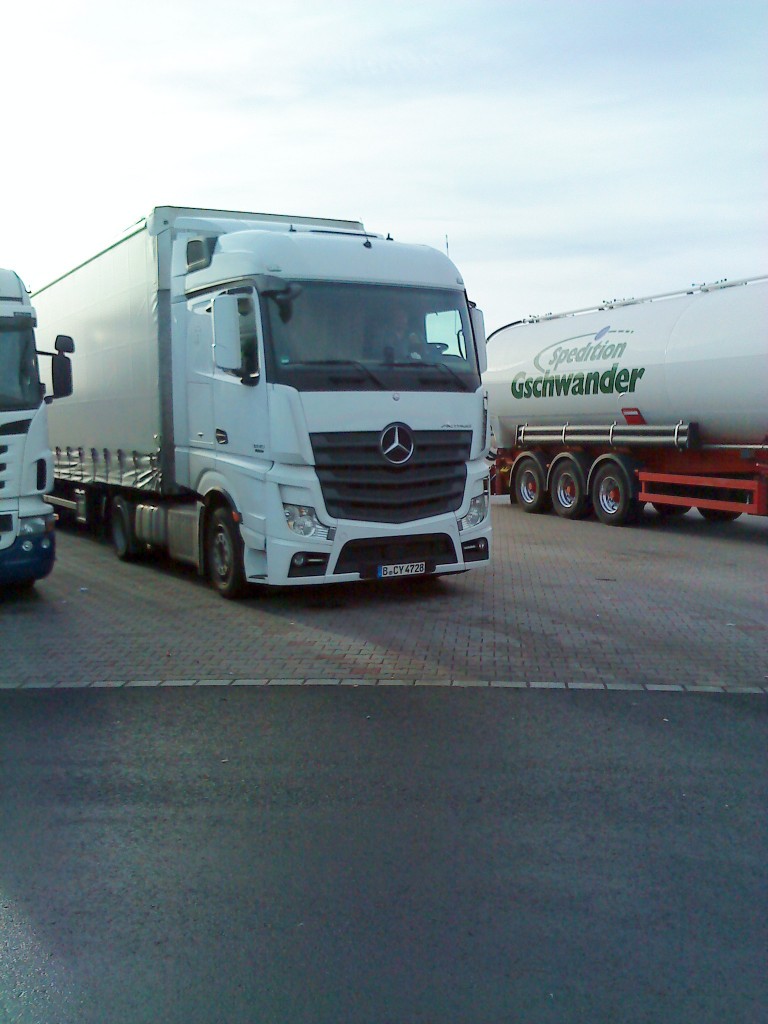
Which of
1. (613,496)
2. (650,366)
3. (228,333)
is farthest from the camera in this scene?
(613,496)

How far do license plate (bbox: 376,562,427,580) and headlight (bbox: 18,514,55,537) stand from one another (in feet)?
11.0

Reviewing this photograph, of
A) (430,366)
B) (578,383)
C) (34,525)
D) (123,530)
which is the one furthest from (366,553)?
(578,383)

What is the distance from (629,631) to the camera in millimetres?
9773

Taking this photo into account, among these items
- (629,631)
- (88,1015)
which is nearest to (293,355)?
(629,631)

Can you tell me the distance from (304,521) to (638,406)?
28.7 ft

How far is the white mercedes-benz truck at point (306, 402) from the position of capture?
34.4 feet

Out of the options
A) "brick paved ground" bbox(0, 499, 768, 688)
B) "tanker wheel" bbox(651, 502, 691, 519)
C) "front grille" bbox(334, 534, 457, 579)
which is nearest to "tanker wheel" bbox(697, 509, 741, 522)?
"tanker wheel" bbox(651, 502, 691, 519)

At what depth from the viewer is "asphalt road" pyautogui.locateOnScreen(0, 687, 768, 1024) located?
370 cm

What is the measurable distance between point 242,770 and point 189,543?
6.40 m

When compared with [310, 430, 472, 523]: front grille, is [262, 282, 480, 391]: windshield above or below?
above

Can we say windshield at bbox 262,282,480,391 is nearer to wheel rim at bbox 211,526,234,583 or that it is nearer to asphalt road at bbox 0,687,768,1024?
wheel rim at bbox 211,526,234,583

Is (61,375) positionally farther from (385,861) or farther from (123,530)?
(385,861)

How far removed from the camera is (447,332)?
37.1 ft

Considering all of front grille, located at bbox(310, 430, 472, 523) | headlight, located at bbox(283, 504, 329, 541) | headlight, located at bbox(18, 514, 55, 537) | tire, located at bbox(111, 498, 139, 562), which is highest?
front grille, located at bbox(310, 430, 472, 523)
